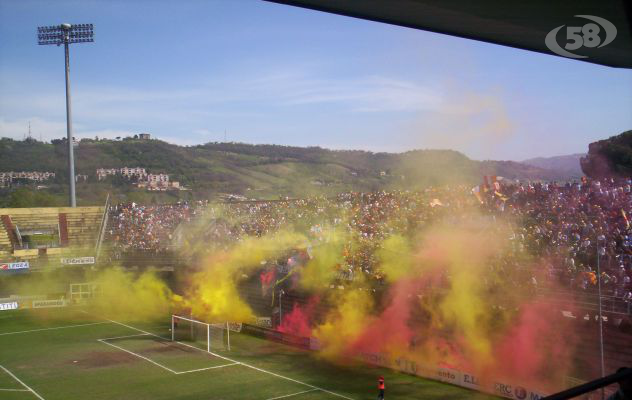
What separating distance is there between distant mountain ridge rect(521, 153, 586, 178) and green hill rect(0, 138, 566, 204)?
10.9m

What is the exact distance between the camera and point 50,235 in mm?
40625

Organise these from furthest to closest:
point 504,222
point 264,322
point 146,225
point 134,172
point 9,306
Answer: point 134,172
point 146,225
point 9,306
point 264,322
point 504,222

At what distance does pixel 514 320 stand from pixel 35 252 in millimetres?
32709

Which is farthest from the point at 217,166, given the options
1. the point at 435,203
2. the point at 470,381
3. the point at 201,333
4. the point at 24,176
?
the point at 470,381

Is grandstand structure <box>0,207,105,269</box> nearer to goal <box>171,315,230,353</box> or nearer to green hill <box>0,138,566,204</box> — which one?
goal <box>171,315,230,353</box>

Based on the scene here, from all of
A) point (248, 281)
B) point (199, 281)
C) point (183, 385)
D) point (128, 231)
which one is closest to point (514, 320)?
point (183, 385)

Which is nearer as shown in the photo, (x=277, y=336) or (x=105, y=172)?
(x=277, y=336)

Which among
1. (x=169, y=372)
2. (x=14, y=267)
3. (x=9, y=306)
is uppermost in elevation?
Result: (x=14, y=267)

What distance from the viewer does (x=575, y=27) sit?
5574 millimetres

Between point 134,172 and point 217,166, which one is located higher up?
point 217,166

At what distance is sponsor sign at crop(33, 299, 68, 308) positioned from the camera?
3394 centimetres

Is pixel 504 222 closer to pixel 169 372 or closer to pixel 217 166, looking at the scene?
pixel 169 372

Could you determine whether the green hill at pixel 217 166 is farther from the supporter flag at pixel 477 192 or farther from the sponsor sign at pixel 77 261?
the sponsor sign at pixel 77 261

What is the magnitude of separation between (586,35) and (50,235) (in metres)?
41.1
